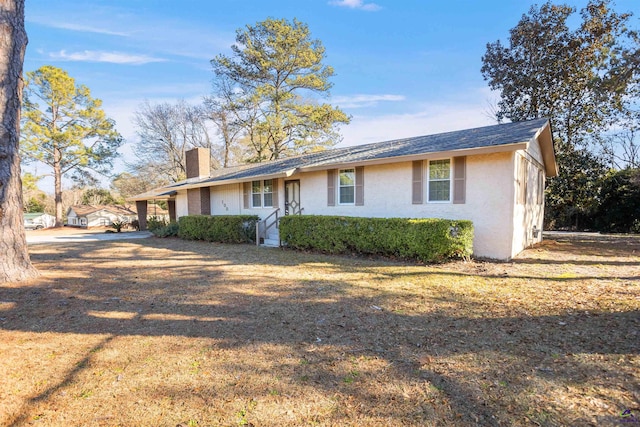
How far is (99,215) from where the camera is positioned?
3881cm

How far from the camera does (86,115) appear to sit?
100 feet

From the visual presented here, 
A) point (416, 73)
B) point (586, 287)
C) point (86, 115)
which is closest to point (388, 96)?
point (416, 73)

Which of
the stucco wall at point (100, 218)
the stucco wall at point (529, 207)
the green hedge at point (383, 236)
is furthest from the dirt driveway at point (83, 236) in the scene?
the stucco wall at point (529, 207)

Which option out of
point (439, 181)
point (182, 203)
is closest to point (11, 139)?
point (439, 181)

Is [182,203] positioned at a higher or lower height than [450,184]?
lower

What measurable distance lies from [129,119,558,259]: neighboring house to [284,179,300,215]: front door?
1.6 inches

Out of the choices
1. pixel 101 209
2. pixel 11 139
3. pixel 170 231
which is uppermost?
pixel 11 139

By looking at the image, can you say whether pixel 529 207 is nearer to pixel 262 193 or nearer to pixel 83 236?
pixel 262 193

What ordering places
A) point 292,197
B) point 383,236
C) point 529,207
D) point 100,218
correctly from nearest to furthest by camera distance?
point 383,236, point 529,207, point 292,197, point 100,218

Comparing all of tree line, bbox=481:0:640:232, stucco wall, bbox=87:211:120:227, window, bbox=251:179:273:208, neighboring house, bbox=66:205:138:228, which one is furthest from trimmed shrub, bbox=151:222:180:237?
stucco wall, bbox=87:211:120:227

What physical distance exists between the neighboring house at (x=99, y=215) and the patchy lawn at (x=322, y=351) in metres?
38.4

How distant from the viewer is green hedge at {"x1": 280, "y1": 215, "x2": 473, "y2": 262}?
25.6 ft

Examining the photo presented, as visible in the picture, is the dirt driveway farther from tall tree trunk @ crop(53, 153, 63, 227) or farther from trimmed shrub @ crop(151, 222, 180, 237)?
tall tree trunk @ crop(53, 153, 63, 227)

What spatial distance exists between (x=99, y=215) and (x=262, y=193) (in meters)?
34.1
